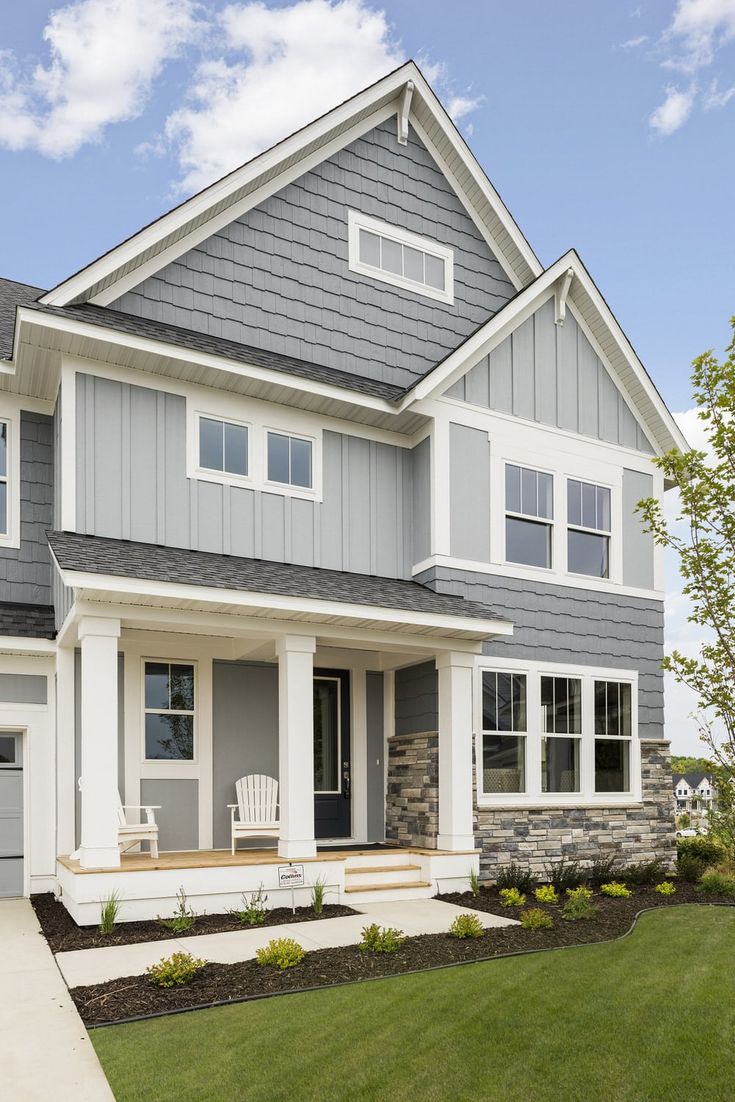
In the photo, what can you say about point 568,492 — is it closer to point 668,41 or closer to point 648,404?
point 648,404

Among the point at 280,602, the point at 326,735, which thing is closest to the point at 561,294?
the point at 280,602

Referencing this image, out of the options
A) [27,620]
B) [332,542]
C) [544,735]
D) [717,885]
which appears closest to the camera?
[27,620]

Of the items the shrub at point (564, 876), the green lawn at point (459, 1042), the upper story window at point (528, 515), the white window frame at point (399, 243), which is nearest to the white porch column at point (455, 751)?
the shrub at point (564, 876)

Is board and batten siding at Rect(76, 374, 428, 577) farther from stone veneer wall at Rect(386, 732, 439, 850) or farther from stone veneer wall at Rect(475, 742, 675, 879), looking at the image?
stone veneer wall at Rect(475, 742, 675, 879)

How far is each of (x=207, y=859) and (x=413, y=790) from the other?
3056 millimetres

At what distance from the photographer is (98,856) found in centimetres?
869

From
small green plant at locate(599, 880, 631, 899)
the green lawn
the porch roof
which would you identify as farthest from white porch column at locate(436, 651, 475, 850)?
the green lawn

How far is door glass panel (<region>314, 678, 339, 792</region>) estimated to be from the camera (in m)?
12.3

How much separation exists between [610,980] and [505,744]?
5.26 m

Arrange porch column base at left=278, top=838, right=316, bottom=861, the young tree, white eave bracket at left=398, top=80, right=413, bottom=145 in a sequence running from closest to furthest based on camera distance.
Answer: the young tree < porch column base at left=278, top=838, right=316, bottom=861 < white eave bracket at left=398, top=80, right=413, bottom=145

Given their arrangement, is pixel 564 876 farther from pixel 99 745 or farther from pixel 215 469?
pixel 215 469

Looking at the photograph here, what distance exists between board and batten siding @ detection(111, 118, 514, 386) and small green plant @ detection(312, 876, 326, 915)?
6.51 meters

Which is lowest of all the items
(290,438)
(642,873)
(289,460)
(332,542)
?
(642,873)

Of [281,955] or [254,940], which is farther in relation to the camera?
[254,940]
